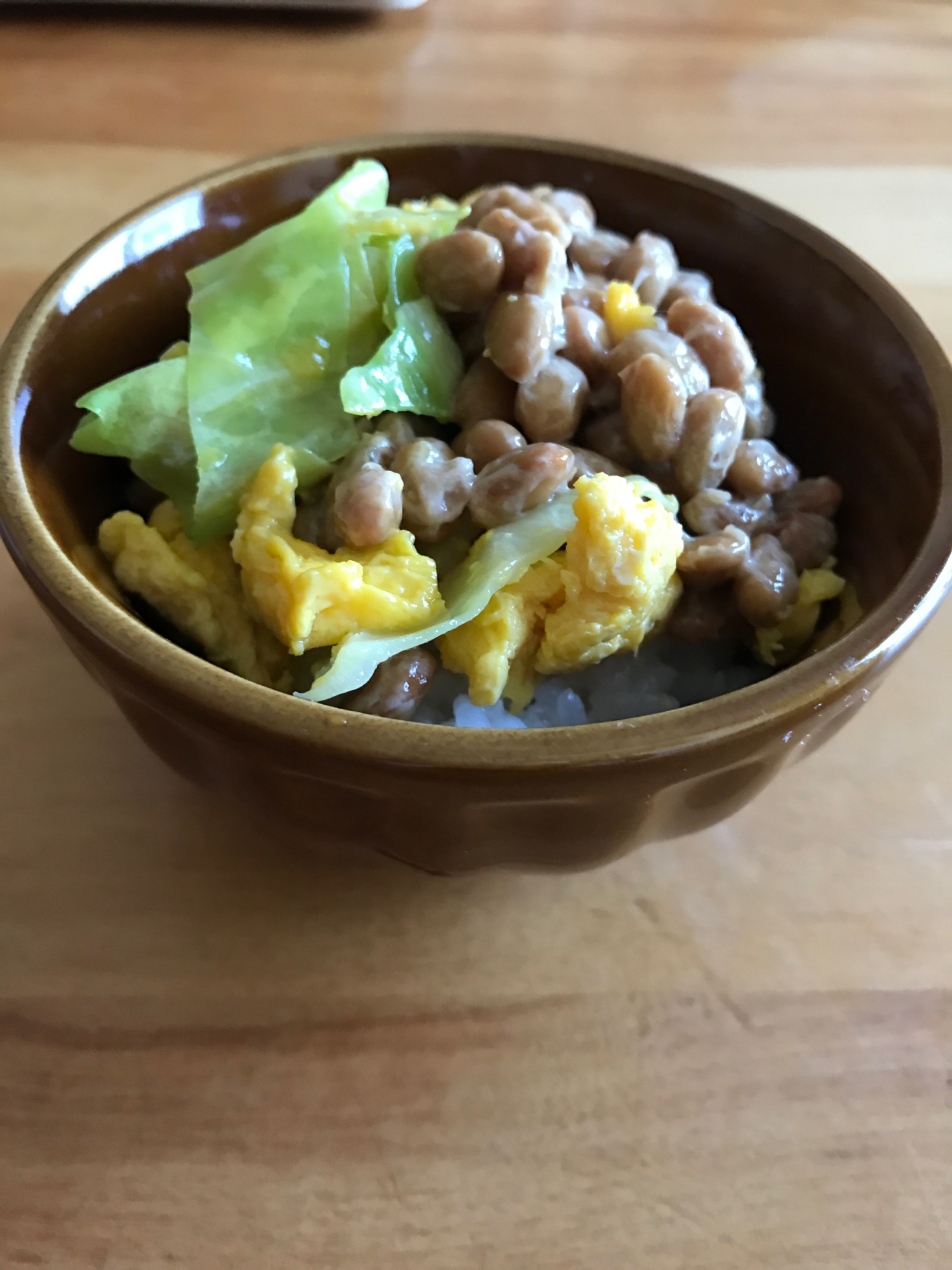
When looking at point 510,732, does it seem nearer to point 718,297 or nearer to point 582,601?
point 582,601

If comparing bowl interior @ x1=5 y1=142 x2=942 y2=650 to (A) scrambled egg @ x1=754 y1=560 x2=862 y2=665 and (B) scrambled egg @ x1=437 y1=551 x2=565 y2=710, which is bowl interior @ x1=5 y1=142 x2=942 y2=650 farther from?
(B) scrambled egg @ x1=437 y1=551 x2=565 y2=710

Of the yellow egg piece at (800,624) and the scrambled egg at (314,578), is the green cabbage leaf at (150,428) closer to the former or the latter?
the scrambled egg at (314,578)

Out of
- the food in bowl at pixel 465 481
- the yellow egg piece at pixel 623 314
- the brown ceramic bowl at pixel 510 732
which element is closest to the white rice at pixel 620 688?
the food in bowl at pixel 465 481

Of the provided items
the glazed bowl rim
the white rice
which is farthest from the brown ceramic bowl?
the white rice

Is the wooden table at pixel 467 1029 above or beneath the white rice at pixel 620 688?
beneath

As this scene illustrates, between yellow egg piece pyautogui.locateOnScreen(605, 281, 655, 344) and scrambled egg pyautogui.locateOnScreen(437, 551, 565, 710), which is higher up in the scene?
yellow egg piece pyautogui.locateOnScreen(605, 281, 655, 344)

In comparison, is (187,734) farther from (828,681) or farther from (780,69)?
(780,69)

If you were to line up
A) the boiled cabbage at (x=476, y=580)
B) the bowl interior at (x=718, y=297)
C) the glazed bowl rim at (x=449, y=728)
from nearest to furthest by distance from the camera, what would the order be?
the glazed bowl rim at (x=449, y=728), the boiled cabbage at (x=476, y=580), the bowl interior at (x=718, y=297)

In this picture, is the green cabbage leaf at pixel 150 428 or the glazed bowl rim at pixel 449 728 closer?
the glazed bowl rim at pixel 449 728
